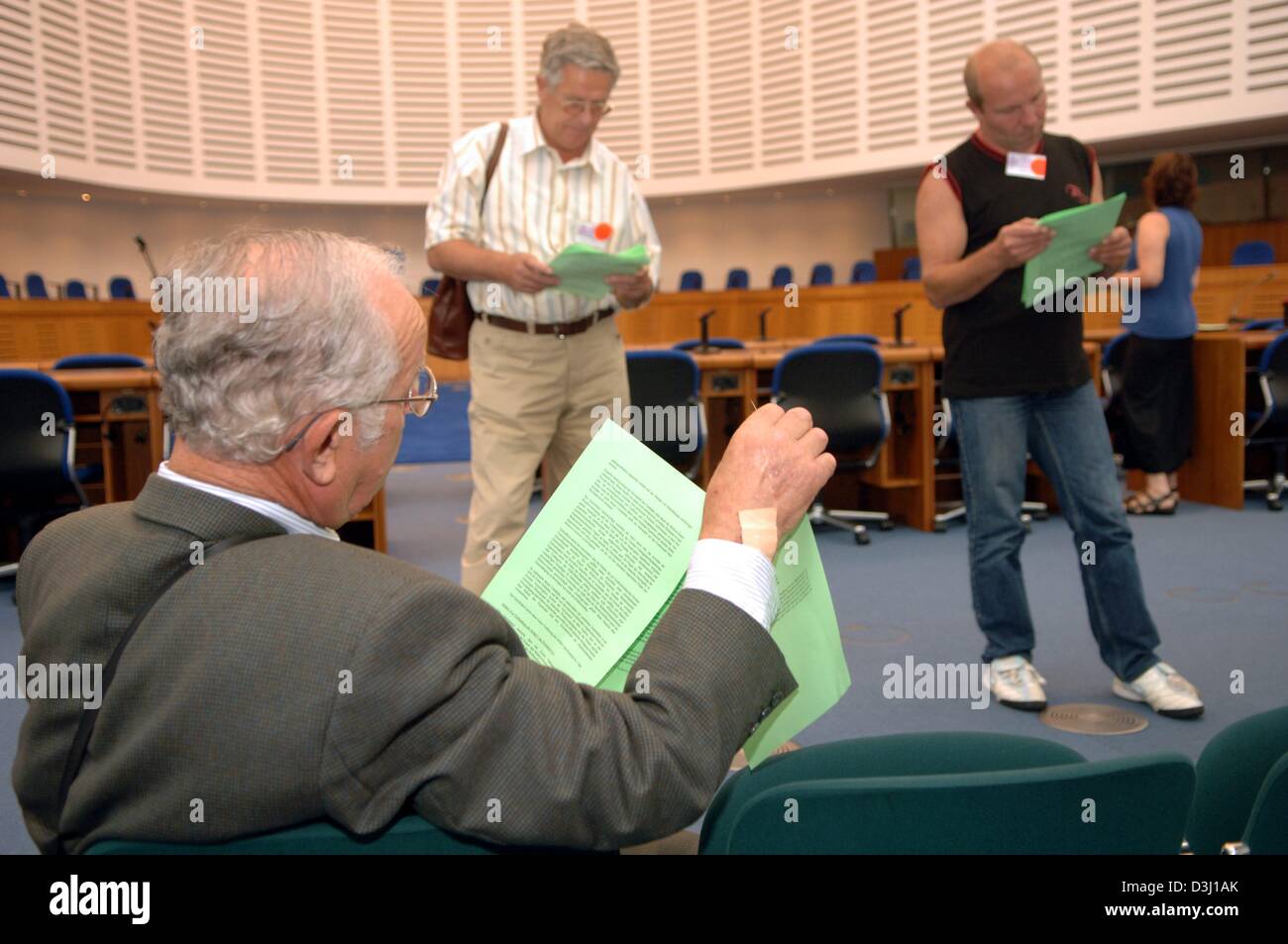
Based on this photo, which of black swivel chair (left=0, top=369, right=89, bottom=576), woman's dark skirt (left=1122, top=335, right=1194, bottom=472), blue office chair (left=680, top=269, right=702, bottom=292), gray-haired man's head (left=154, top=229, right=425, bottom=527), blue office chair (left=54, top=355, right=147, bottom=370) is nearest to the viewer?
gray-haired man's head (left=154, top=229, right=425, bottom=527)

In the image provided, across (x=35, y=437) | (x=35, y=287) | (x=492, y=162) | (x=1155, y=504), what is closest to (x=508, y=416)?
(x=492, y=162)

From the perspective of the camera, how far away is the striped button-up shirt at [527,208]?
3168 millimetres

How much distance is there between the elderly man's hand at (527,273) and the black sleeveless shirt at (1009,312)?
108cm

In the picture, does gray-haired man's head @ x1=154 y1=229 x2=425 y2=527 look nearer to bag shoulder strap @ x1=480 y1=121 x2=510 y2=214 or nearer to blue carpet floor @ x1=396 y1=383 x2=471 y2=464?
bag shoulder strap @ x1=480 y1=121 x2=510 y2=214

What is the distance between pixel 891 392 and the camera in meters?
6.16

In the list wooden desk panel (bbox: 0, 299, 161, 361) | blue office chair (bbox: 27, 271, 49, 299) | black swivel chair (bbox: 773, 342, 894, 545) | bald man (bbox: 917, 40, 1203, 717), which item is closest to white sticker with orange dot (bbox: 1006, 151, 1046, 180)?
bald man (bbox: 917, 40, 1203, 717)

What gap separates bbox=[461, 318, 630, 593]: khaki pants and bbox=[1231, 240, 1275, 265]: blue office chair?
1163cm

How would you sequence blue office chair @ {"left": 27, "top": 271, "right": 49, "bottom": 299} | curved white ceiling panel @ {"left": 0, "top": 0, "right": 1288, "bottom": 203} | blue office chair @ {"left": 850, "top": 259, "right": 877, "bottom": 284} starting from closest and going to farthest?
curved white ceiling panel @ {"left": 0, "top": 0, "right": 1288, "bottom": 203} → blue office chair @ {"left": 27, "top": 271, "right": 49, "bottom": 299} → blue office chair @ {"left": 850, "top": 259, "right": 877, "bottom": 284}

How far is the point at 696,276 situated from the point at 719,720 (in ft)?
54.4

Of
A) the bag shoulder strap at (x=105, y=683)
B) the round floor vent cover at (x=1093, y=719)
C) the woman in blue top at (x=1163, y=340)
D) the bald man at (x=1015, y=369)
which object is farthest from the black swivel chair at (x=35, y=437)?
the woman in blue top at (x=1163, y=340)

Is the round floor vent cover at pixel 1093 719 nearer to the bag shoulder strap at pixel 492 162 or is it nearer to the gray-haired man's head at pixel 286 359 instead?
the bag shoulder strap at pixel 492 162

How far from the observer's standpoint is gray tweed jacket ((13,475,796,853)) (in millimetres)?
809

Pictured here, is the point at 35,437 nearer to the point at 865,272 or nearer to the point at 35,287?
the point at 35,287

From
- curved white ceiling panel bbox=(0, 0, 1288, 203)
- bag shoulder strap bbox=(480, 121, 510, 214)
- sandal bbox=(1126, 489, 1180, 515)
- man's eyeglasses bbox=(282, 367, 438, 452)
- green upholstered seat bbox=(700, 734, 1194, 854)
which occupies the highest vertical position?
curved white ceiling panel bbox=(0, 0, 1288, 203)
